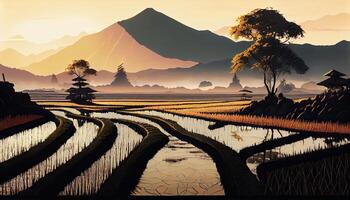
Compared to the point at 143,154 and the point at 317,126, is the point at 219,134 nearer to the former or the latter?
the point at 317,126

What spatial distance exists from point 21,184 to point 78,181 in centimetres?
248

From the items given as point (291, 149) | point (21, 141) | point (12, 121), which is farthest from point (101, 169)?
point (12, 121)

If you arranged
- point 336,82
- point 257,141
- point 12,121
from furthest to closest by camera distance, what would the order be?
1. point 336,82
2. point 12,121
3. point 257,141

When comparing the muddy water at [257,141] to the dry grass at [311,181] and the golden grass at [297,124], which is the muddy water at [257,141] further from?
the dry grass at [311,181]

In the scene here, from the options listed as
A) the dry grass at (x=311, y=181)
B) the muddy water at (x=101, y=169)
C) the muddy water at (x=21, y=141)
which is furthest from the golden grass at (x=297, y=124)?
the muddy water at (x=21, y=141)

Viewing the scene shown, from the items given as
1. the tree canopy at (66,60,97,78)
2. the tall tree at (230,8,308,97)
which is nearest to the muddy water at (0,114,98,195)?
the tall tree at (230,8,308,97)

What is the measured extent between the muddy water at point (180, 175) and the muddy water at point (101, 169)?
1.79 metres

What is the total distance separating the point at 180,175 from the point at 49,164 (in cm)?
761

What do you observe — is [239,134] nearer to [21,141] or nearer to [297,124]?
[297,124]

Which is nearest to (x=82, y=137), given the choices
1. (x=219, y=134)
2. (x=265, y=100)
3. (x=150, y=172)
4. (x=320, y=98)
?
(x=219, y=134)

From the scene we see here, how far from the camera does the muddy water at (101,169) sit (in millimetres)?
22141

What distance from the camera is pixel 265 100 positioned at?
71.1m

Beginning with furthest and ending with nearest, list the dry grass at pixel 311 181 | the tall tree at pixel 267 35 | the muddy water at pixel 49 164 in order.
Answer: the tall tree at pixel 267 35 → the muddy water at pixel 49 164 → the dry grass at pixel 311 181

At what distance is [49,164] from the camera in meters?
29.2
